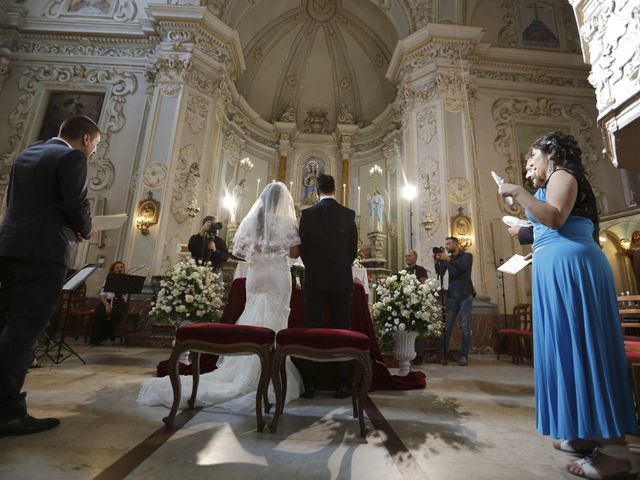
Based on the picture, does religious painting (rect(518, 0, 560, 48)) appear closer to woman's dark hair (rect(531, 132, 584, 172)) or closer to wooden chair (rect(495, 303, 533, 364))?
wooden chair (rect(495, 303, 533, 364))

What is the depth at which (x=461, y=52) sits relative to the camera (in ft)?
30.2

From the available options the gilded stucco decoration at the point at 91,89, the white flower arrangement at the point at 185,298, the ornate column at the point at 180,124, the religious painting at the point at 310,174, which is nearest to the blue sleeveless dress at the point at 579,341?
the white flower arrangement at the point at 185,298

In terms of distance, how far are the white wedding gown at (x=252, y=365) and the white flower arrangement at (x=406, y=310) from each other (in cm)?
132

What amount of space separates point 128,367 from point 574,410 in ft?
14.6

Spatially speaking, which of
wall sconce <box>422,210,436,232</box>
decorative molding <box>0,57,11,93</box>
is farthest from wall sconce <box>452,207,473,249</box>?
decorative molding <box>0,57,11,93</box>

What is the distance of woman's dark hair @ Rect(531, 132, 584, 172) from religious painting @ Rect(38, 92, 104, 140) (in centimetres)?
1038

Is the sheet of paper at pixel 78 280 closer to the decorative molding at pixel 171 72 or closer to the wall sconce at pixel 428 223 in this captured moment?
the decorative molding at pixel 171 72

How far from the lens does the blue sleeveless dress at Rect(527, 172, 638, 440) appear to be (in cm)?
167

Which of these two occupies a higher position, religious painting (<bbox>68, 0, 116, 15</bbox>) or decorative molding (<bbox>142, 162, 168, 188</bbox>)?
religious painting (<bbox>68, 0, 116, 15</bbox>)

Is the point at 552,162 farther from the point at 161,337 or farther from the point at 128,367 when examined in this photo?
the point at 161,337

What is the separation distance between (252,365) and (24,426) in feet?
5.13

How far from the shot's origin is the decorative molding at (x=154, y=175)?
8203 mm

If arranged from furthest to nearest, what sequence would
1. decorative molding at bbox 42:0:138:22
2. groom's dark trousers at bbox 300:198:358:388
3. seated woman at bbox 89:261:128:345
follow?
1. decorative molding at bbox 42:0:138:22
2. seated woman at bbox 89:261:128:345
3. groom's dark trousers at bbox 300:198:358:388

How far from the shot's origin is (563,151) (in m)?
1.94
